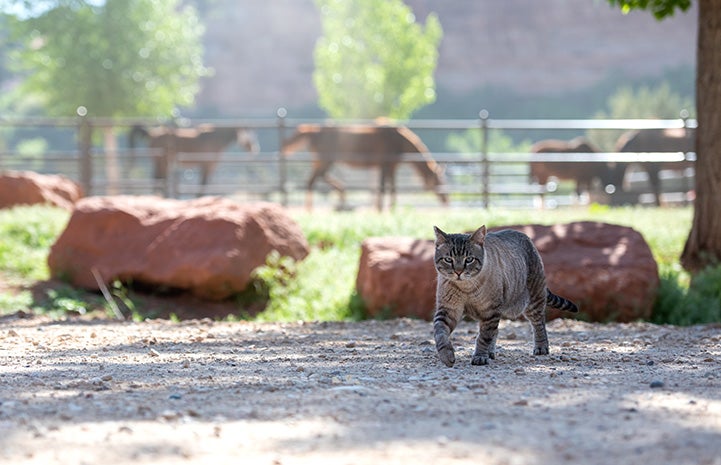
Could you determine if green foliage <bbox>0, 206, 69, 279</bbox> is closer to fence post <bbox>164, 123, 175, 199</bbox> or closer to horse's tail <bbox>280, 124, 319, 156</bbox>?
fence post <bbox>164, 123, 175, 199</bbox>

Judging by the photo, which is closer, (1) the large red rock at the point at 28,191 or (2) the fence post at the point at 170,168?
(1) the large red rock at the point at 28,191

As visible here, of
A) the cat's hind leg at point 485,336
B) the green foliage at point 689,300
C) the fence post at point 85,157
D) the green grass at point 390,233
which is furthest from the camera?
the fence post at point 85,157

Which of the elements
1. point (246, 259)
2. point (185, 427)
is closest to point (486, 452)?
point (185, 427)

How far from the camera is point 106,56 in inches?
1133

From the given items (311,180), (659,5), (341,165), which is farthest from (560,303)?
(341,165)

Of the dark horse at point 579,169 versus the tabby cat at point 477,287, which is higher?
Answer: the dark horse at point 579,169

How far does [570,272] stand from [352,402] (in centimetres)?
432

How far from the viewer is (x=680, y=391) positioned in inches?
163

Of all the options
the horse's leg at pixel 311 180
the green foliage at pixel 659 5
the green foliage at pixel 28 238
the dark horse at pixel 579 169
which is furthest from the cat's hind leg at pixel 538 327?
the dark horse at pixel 579 169

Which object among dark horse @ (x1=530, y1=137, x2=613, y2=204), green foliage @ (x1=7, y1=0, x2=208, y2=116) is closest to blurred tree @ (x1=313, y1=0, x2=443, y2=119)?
green foliage @ (x1=7, y1=0, x2=208, y2=116)

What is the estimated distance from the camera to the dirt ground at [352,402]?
3.15m

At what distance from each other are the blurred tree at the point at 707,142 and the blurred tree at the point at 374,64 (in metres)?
24.7

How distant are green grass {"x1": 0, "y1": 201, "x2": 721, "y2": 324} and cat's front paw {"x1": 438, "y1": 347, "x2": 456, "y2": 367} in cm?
336

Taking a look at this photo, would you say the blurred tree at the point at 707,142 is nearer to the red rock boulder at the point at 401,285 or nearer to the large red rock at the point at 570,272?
the large red rock at the point at 570,272
